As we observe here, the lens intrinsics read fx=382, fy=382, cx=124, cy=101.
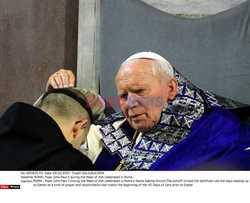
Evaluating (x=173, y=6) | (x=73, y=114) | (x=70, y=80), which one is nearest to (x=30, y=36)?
(x=70, y=80)

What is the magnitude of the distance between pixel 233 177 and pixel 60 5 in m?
0.91

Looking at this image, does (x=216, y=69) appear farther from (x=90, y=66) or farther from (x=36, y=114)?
(x=36, y=114)

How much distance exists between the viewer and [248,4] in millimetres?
1454

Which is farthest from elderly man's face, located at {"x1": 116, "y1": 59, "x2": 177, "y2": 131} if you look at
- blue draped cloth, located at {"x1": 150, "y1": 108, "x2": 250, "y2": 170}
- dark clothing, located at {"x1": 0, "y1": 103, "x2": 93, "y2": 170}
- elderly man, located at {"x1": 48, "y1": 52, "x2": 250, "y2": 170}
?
dark clothing, located at {"x1": 0, "y1": 103, "x2": 93, "y2": 170}

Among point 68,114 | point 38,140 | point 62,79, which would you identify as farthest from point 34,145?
point 62,79

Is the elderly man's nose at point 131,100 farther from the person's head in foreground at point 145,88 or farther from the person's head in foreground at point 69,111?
the person's head in foreground at point 69,111

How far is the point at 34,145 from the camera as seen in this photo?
1191mm

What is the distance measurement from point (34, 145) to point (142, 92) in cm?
42

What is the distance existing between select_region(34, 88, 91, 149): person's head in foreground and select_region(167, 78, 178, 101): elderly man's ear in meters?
0.30

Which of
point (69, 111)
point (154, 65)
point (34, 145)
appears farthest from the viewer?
point (154, 65)

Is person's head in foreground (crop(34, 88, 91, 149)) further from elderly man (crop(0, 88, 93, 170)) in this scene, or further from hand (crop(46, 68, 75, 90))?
hand (crop(46, 68, 75, 90))

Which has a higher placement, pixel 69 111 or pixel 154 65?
pixel 154 65

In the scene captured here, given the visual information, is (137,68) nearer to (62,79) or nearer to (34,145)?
(62,79)

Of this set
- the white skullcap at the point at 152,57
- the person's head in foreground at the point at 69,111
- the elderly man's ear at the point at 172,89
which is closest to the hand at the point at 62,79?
the person's head in foreground at the point at 69,111
